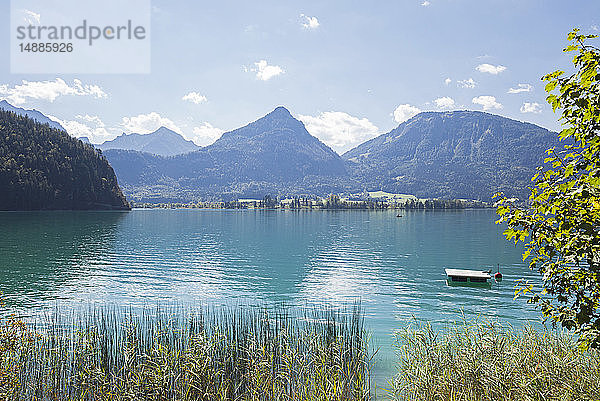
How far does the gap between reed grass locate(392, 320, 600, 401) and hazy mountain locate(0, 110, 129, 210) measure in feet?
575

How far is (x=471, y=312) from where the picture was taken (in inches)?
1196

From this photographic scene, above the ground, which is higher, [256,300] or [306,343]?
[306,343]

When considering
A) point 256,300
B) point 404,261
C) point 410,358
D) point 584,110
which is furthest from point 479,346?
point 404,261

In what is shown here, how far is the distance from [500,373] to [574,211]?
650 centimetres

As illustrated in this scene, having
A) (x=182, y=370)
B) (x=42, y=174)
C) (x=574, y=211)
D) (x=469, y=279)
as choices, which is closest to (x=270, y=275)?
(x=469, y=279)

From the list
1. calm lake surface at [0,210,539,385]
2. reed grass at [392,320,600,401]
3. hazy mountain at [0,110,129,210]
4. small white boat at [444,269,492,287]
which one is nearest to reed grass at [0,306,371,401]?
reed grass at [392,320,600,401]

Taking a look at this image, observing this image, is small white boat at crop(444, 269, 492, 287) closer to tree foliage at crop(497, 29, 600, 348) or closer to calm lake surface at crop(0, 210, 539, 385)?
calm lake surface at crop(0, 210, 539, 385)

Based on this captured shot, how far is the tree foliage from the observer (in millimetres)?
6270

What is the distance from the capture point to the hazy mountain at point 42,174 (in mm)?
157625

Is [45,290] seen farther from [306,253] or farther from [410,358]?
[306,253]

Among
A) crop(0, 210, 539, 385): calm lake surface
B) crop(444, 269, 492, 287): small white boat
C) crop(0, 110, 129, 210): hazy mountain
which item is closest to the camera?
crop(0, 210, 539, 385): calm lake surface

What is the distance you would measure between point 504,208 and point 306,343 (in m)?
10.7

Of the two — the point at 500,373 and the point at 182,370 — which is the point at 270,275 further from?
the point at 500,373

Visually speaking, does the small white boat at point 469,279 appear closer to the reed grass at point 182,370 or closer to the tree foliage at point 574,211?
the reed grass at point 182,370
